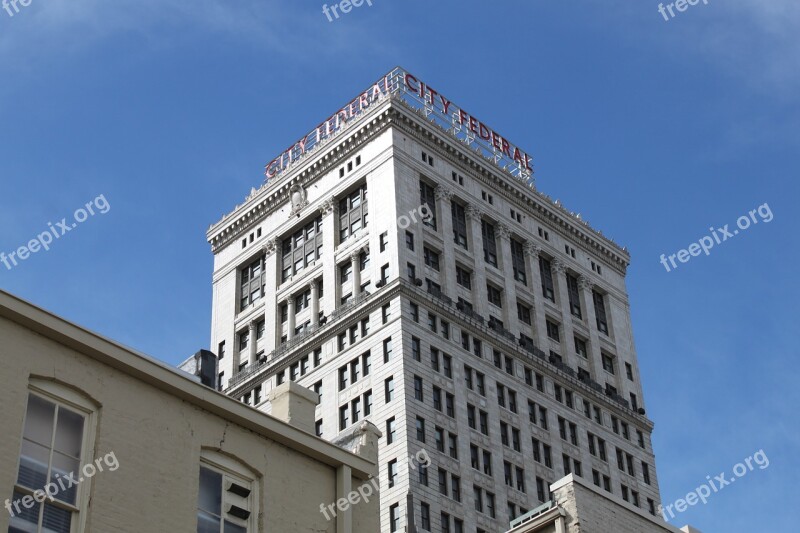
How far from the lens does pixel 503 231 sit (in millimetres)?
123250

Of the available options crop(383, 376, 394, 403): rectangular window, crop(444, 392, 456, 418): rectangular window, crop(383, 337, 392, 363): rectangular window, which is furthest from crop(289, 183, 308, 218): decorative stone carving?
crop(444, 392, 456, 418): rectangular window

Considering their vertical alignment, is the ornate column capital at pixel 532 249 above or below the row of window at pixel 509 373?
above

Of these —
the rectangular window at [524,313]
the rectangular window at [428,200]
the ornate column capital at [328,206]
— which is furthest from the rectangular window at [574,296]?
the ornate column capital at [328,206]

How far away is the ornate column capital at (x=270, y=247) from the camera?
124312mm

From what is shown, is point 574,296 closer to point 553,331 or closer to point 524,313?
point 553,331

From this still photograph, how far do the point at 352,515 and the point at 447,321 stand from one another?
80.7m

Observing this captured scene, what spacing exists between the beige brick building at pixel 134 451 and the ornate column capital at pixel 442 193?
89.1 m

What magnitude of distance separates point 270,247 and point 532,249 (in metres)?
23.8

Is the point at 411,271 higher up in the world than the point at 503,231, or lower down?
lower down

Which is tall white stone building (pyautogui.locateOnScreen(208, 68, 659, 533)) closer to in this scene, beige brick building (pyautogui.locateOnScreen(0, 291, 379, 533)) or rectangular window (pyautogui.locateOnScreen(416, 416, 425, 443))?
rectangular window (pyautogui.locateOnScreen(416, 416, 425, 443))

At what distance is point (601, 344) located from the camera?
127m

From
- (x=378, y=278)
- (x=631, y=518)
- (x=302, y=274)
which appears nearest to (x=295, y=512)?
(x=631, y=518)
